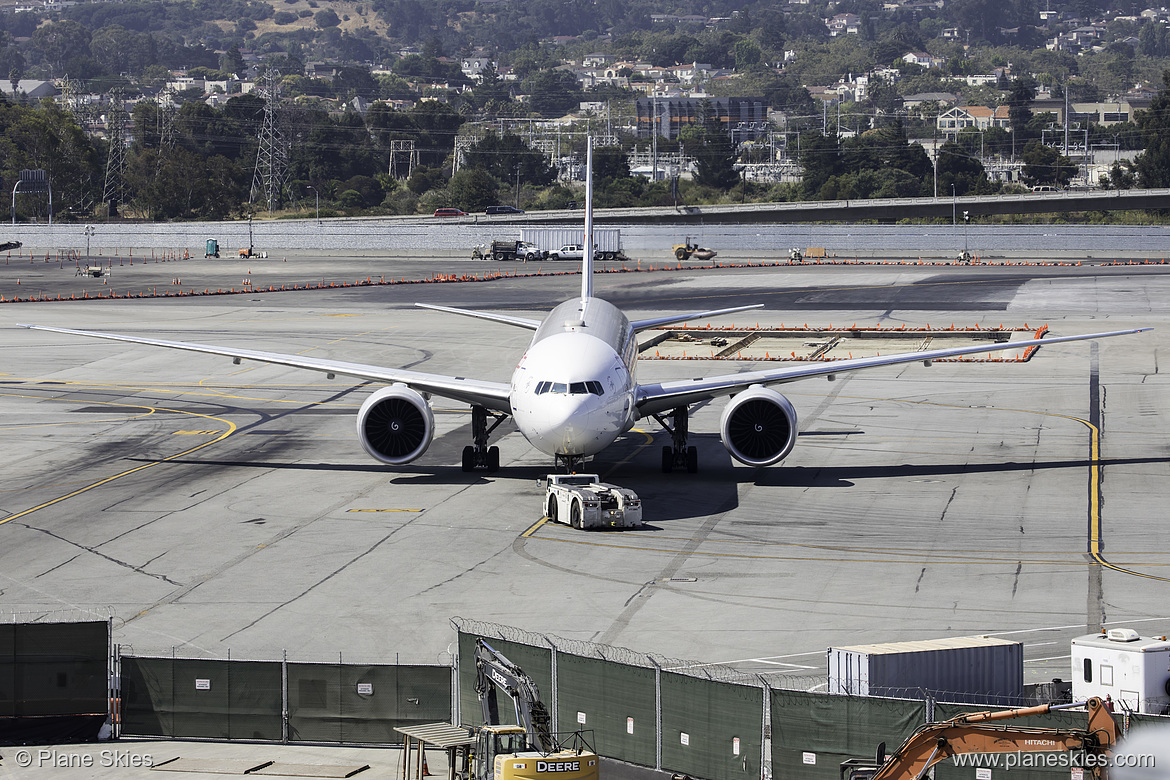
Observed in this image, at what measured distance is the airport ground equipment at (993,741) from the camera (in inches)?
672

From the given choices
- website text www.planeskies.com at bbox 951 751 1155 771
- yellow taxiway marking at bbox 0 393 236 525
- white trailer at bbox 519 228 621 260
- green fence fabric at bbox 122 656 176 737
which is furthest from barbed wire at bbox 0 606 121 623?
white trailer at bbox 519 228 621 260

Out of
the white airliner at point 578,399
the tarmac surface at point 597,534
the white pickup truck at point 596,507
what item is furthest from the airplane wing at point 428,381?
the white pickup truck at point 596,507

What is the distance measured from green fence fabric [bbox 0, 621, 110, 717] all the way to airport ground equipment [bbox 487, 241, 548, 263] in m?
126

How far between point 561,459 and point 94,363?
40.8 m

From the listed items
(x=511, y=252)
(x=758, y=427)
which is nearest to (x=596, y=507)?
(x=758, y=427)

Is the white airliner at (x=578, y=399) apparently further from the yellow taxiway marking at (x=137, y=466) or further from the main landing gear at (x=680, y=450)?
the yellow taxiway marking at (x=137, y=466)

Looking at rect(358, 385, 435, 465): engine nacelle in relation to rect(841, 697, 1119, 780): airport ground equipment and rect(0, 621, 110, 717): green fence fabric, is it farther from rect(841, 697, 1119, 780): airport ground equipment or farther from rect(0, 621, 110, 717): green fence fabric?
rect(841, 697, 1119, 780): airport ground equipment

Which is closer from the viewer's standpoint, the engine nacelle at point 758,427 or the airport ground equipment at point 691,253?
the engine nacelle at point 758,427

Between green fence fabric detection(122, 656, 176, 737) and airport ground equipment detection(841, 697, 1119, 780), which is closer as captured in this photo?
airport ground equipment detection(841, 697, 1119, 780)

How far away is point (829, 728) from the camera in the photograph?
2003 centimetres

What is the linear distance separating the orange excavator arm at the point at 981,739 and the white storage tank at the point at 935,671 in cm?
400

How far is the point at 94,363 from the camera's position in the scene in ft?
234

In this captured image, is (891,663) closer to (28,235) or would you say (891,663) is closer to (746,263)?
(746,263)

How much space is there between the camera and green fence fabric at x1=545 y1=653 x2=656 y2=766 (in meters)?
21.6
